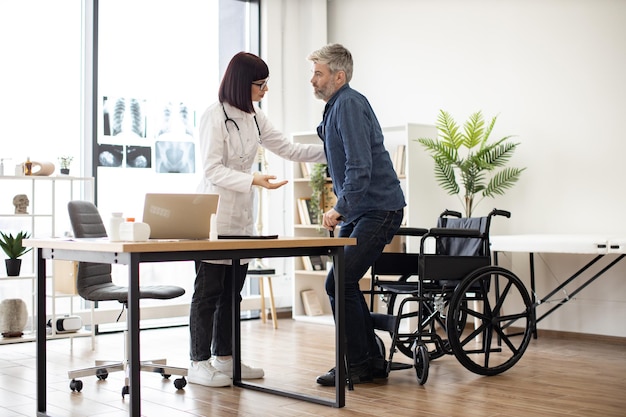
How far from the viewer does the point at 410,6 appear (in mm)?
6590

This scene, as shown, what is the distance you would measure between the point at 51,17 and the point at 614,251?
4.31 m

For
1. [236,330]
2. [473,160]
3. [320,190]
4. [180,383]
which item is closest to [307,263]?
[320,190]

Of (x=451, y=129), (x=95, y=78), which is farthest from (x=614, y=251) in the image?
(x=95, y=78)

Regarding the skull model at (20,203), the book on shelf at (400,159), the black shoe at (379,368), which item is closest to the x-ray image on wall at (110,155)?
the skull model at (20,203)

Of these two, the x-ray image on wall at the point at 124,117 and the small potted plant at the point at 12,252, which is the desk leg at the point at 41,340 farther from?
the x-ray image on wall at the point at 124,117

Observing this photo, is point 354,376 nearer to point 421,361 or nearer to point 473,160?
point 421,361

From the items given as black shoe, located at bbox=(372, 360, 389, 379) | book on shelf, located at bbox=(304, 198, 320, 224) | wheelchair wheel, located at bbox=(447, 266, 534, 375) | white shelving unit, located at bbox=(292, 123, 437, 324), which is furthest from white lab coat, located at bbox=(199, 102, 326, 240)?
book on shelf, located at bbox=(304, 198, 320, 224)

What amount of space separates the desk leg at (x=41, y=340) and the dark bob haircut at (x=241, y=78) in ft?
3.92

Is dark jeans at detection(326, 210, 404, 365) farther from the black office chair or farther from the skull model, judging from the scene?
the skull model

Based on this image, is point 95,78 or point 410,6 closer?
point 95,78

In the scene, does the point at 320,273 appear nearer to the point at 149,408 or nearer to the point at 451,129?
the point at 451,129

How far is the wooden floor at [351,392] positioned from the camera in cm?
335

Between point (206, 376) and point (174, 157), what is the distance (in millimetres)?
3057

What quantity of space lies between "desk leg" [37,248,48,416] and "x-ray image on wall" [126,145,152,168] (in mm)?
3038
